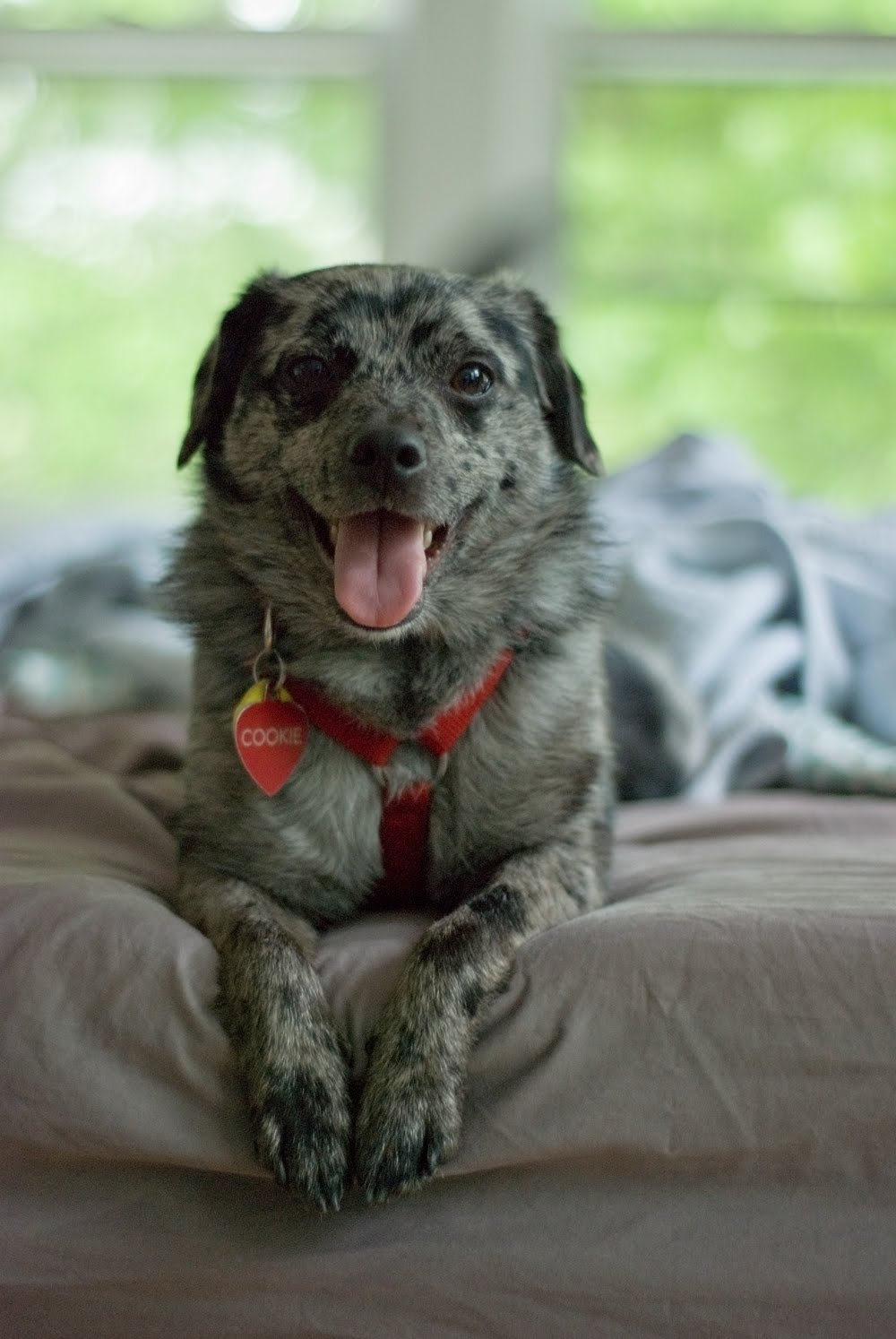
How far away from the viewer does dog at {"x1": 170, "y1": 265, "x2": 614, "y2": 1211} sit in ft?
5.14

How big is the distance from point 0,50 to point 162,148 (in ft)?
1.76

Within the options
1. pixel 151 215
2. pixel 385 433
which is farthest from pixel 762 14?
pixel 385 433

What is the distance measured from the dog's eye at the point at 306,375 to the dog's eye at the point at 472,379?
0.56 ft

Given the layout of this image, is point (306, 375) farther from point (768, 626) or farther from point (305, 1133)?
point (768, 626)

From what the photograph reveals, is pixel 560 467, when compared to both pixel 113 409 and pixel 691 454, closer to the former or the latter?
pixel 691 454

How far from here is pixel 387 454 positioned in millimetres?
1523

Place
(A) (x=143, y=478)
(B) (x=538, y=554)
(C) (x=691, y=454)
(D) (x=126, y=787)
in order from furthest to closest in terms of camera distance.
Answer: (A) (x=143, y=478) → (C) (x=691, y=454) → (D) (x=126, y=787) → (B) (x=538, y=554)

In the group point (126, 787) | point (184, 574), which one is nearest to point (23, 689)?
point (126, 787)

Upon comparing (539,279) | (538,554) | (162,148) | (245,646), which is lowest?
(245,646)

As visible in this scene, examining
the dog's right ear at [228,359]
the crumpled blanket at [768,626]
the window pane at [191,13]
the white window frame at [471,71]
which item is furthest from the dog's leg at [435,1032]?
the window pane at [191,13]

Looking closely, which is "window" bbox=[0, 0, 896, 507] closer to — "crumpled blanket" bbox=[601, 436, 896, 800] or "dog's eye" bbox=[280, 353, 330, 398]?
"crumpled blanket" bbox=[601, 436, 896, 800]

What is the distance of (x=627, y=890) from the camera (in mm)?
1705

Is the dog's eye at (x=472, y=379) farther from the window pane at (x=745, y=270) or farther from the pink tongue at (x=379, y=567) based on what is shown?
the window pane at (x=745, y=270)

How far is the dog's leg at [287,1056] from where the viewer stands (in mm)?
1202
